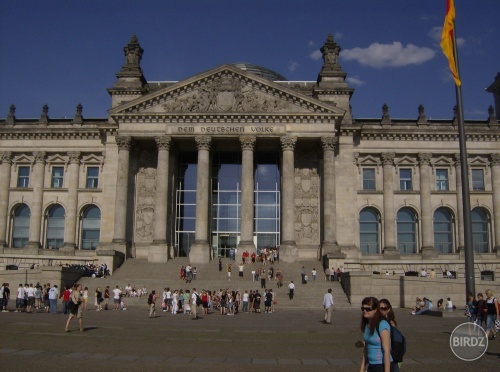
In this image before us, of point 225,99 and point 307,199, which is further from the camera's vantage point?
point 307,199

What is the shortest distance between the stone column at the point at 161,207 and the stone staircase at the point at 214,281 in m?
1.16

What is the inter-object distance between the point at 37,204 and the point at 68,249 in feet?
22.0

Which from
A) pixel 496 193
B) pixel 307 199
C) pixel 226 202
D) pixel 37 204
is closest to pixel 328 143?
pixel 307 199

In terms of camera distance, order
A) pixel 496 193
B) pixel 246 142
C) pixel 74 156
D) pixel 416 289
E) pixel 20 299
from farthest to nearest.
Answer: pixel 74 156
pixel 496 193
pixel 246 142
pixel 416 289
pixel 20 299

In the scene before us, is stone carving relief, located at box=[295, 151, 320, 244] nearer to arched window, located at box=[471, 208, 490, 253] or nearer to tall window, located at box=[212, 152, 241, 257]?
tall window, located at box=[212, 152, 241, 257]

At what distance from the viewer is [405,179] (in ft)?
A: 207

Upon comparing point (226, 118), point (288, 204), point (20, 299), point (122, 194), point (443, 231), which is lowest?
point (20, 299)

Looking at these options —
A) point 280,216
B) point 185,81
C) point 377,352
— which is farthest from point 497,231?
point 377,352

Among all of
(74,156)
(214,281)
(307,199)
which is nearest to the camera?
(214,281)

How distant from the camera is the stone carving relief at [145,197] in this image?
60469 millimetres

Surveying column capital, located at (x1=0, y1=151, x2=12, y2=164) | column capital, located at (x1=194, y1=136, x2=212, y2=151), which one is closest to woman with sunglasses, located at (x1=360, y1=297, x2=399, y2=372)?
column capital, located at (x1=194, y1=136, x2=212, y2=151)

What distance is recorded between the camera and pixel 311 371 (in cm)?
1492

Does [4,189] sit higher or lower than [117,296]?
higher

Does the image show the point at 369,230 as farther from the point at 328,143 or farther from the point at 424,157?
the point at 328,143
